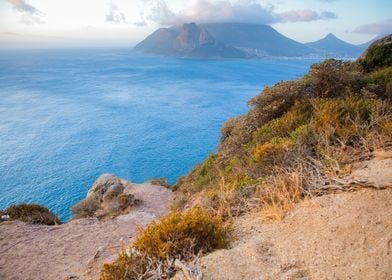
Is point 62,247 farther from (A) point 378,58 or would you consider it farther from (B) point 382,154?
(A) point 378,58

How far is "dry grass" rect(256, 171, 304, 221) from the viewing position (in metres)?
5.80

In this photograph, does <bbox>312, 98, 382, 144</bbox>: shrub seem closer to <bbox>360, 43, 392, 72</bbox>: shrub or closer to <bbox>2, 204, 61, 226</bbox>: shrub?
<bbox>360, 43, 392, 72</bbox>: shrub

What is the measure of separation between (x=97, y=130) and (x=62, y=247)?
1958 inches

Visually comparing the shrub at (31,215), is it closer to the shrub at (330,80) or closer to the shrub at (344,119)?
the shrub at (344,119)

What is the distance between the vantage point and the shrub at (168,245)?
4.86m

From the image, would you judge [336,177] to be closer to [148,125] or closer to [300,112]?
[300,112]

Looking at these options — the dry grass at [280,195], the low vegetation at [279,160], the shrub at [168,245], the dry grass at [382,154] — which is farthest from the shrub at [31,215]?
the dry grass at [382,154]

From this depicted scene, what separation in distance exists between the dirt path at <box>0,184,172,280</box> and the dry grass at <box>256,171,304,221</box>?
4.60m

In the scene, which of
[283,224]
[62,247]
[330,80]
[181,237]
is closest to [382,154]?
[283,224]

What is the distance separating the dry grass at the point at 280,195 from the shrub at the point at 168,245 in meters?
0.97

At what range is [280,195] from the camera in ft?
19.8

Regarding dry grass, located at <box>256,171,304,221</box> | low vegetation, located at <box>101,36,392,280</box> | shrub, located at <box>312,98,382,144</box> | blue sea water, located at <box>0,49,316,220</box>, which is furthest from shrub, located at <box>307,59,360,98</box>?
blue sea water, located at <box>0,49,316,220</box>

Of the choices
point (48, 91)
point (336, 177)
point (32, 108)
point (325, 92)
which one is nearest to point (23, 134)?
point (32, 108)

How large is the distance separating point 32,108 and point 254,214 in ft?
253
